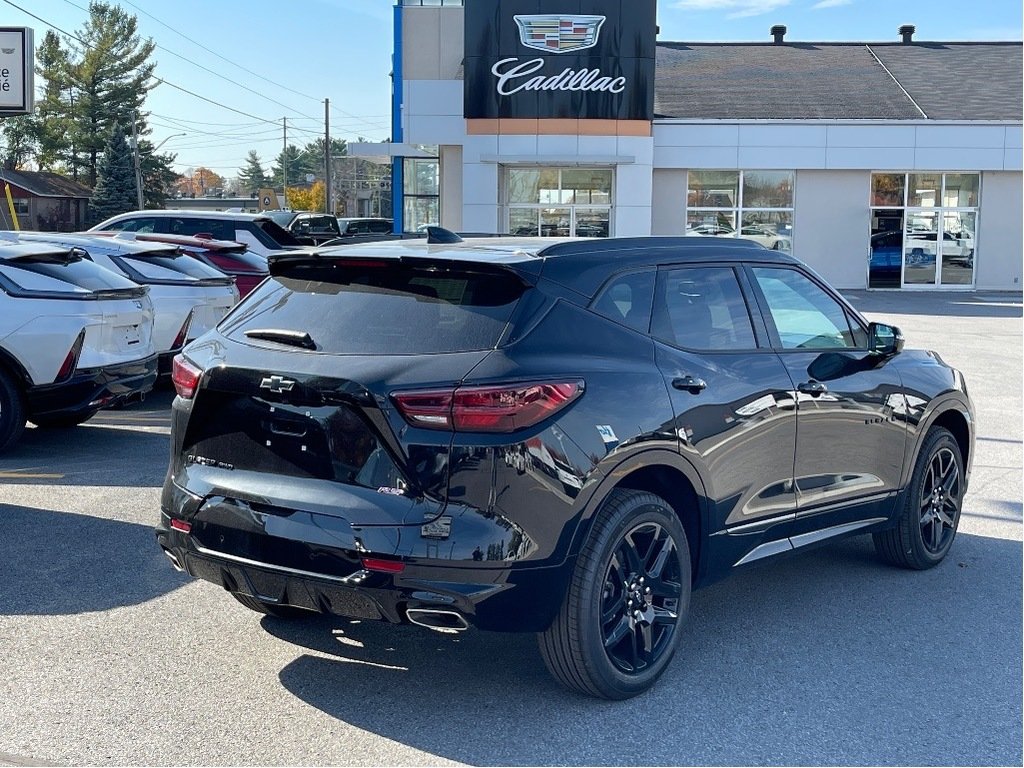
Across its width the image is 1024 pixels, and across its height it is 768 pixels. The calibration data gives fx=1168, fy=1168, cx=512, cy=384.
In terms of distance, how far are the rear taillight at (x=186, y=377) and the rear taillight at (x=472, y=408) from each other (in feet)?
3.30

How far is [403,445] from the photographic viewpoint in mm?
4047

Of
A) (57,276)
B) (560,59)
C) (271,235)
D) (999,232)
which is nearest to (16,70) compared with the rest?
(271,235)

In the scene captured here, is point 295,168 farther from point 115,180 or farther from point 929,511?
point 929,511

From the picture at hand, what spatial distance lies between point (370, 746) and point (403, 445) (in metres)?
1.07

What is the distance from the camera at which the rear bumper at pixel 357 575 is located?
4.02 metres

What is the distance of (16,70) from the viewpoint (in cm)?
1592

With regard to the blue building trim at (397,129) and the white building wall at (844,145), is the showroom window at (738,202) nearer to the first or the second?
the white building wall at (844,145)

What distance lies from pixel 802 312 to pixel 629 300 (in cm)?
138

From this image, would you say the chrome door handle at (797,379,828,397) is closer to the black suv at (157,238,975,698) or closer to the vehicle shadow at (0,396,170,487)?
the black suv at (157,238,975,698)

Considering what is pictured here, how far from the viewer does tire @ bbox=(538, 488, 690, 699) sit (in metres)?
4.28

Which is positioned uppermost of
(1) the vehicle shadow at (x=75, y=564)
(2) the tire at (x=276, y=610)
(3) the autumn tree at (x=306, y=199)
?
(3) the autumn tree at (x=306, y=199)

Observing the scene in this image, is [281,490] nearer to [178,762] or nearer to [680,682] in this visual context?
[178,762]

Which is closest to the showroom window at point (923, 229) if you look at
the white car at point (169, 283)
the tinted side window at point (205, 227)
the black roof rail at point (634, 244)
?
the tinted side window at point (205, 227)

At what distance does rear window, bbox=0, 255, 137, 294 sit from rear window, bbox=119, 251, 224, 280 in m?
2.21
